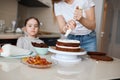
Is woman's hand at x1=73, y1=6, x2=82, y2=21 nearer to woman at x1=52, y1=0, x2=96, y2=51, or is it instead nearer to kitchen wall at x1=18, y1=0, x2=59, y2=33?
woman at x1=52, y1=0, x2=96, y2=51

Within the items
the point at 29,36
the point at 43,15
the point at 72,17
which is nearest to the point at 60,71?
the point at 72,17

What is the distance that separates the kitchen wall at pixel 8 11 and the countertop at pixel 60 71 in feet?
5.51

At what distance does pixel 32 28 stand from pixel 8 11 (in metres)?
1.13

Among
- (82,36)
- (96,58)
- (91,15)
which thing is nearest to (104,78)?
(96,58)

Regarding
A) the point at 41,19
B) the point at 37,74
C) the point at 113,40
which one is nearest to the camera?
the point at 37,74

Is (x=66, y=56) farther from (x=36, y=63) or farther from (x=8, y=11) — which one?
(x=8, y=11)

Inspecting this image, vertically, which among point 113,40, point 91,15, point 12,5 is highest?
point 12,5

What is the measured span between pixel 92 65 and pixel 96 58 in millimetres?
182

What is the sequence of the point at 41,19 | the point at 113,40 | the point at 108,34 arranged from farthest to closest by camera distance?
the point at 113,40, the point at 108,34, the point at 41,19

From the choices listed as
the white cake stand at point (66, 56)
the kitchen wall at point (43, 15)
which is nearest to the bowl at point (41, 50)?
the white cake stand at point (66, 56)

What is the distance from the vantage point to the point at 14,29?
267 centimetres

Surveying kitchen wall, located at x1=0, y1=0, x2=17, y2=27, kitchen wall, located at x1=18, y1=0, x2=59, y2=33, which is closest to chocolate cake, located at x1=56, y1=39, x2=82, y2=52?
kitchen wall, located at x1=0, y1=0, x2=17, y2=27

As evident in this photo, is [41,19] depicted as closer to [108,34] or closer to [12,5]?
[12,5]

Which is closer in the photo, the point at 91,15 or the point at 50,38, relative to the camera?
the point at 91,15
